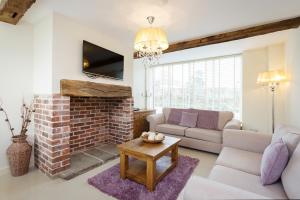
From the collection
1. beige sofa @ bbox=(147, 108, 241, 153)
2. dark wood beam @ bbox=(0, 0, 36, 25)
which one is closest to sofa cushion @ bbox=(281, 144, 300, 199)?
beige sofa @ bbox=(147, 108, 241, 153)

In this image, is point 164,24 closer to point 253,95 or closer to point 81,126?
point 81,126

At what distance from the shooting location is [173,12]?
2.07m

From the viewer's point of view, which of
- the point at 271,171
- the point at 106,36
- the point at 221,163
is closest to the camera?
the point at 271,171

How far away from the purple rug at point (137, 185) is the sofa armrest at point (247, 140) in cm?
70

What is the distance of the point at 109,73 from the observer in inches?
113

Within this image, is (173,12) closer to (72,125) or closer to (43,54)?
(43,54)

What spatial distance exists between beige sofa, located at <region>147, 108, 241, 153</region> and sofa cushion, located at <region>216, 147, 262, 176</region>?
2.98 ft

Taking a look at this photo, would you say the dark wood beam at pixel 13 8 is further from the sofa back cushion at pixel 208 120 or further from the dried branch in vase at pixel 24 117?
the sofa back cushion at pixel 208 120

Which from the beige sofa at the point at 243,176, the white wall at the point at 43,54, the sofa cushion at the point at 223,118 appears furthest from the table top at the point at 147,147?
the sofa cushion at the point at 223,118

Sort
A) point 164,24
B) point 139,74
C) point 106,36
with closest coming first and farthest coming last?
1. point 164,24
2. point 106,36
3. point 139,74

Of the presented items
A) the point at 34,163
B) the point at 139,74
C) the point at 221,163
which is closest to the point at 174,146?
the point at 221,163

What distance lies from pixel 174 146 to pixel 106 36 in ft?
7.37

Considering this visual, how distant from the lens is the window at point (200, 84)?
13.4 ft

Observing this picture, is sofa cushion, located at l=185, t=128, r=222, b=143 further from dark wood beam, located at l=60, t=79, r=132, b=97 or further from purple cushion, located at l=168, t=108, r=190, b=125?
dark wood beam, located at l=60, t=79, r=132, b=97
